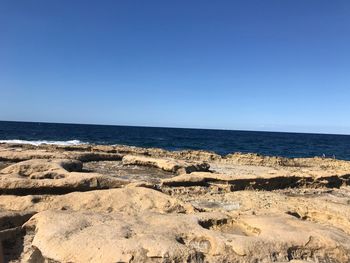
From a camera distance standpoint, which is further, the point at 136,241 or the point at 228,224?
the point at 228,224

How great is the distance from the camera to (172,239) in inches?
194

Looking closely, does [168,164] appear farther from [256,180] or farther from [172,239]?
[172,239]

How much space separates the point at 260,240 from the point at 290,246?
0.45 meters

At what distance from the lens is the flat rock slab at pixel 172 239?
452 cm

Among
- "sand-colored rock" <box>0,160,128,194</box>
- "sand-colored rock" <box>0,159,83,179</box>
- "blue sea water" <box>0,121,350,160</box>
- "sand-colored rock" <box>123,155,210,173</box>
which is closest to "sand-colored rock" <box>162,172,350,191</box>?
"sand-colored rock" <box>123,155,210,173</box>

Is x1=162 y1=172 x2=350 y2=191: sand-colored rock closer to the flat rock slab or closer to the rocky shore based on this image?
the rocky shore

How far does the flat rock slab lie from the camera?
4516 mm

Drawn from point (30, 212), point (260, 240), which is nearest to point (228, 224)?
point (260, 240)

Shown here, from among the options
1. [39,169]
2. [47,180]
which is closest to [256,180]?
[47,180]

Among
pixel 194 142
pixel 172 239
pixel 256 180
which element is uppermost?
pixel 172 239

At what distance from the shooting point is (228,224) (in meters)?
6.24

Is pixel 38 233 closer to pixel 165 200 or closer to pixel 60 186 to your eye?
pixel 165 200

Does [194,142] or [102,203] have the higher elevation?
[102,203]

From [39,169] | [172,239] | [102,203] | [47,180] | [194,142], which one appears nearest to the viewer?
[172,239]
